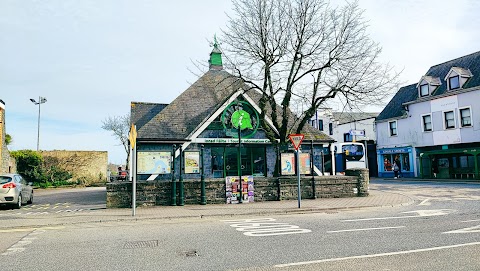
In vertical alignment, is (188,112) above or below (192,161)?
above

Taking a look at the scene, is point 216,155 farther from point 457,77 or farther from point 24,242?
point 457,77

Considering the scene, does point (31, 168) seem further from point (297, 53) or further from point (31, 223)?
point (297, 53)

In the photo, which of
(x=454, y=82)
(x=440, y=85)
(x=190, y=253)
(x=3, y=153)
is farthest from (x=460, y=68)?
(x=3, y=153)

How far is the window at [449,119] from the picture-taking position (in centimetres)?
3257

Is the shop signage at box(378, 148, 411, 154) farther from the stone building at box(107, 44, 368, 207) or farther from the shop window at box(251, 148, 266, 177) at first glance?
the shop window at box(251, 148, 266, 177)

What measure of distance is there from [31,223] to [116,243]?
488 cm

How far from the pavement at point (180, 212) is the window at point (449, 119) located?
20930 millimetres

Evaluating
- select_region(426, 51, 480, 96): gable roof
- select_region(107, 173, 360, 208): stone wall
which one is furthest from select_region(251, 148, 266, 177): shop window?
select_region(426, 51, 480, 96): gable roof

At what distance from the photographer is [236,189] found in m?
16.0

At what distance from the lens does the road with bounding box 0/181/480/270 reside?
6.02 metres

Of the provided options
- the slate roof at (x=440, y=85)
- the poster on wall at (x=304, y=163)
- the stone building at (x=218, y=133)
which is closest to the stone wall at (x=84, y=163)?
the stone building at (x=218, y=133)

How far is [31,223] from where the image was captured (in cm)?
1116

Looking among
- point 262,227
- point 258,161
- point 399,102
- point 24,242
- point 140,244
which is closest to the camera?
point 140,244

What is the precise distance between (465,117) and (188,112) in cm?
2463
